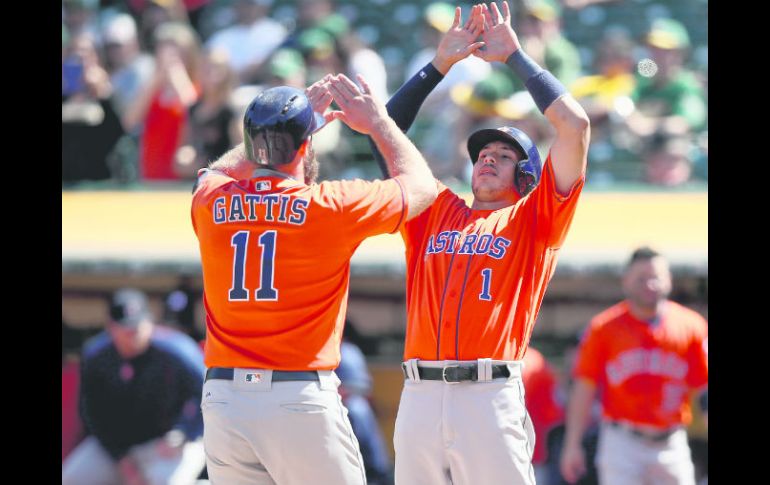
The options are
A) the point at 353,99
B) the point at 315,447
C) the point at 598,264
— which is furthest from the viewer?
the point at 598,264

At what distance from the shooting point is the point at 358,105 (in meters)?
4.23

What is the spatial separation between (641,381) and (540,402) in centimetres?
69

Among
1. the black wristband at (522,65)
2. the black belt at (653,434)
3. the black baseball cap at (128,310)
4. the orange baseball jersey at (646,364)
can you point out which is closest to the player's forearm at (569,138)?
the black wristband at (522,65)

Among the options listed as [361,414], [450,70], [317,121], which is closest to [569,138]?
[317,121]

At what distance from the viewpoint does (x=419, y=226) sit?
4.61 metres

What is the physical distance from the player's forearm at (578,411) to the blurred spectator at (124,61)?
4.45 metres

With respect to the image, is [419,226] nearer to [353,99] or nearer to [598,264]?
[353,99]

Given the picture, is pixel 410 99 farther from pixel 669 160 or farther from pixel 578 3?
pixel 578 3

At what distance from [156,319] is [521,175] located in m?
3.91

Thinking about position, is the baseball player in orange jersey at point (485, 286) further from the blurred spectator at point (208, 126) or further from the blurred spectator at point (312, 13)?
the blurred spectator at point (312, 13)

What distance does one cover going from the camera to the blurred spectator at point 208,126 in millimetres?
8828

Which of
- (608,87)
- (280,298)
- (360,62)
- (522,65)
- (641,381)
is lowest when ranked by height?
(641,381)

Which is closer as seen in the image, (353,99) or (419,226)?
(353,99)

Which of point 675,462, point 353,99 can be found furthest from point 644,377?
point 353,99
